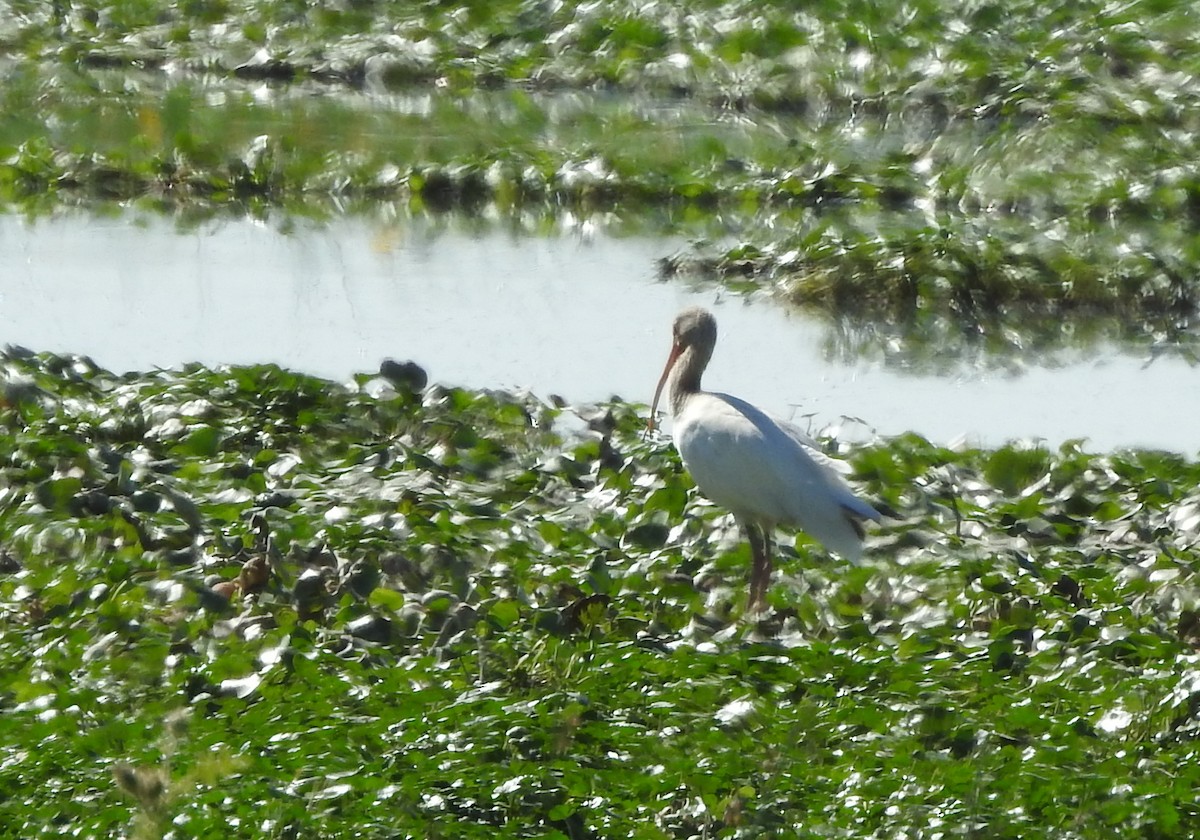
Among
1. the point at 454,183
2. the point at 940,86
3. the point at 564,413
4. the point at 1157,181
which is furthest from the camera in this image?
the point at 940,86

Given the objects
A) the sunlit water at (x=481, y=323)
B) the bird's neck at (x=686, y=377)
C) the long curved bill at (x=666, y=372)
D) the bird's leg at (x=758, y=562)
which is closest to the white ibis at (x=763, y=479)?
the bird's leg at (x=758, y=562)

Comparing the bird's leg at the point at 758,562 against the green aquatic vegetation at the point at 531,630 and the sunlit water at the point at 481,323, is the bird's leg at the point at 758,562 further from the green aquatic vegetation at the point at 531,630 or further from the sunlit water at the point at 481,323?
the sunlit water at the point at 481,323

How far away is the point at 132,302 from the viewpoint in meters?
11.4

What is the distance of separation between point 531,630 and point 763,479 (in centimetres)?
103

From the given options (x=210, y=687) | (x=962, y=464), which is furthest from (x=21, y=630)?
(x=962, y=464)

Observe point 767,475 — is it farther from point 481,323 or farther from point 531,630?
point 481,323

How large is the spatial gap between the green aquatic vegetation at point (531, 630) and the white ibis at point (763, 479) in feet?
0.57

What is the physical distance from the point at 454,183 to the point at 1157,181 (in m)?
4.46

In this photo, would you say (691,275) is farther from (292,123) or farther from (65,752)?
(65,752)

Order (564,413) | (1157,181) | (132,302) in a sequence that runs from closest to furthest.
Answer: (564,413)
(132,302)
(1157,181)

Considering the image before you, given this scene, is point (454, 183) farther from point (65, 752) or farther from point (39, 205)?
point (65, 752)

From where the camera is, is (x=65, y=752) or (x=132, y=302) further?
(x=132, y=302)

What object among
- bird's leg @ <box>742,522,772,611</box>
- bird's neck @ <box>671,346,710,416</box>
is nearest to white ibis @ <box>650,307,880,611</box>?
bird's leg @ <box>742,522,772,611</box>

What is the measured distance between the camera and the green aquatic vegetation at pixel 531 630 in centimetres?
495
